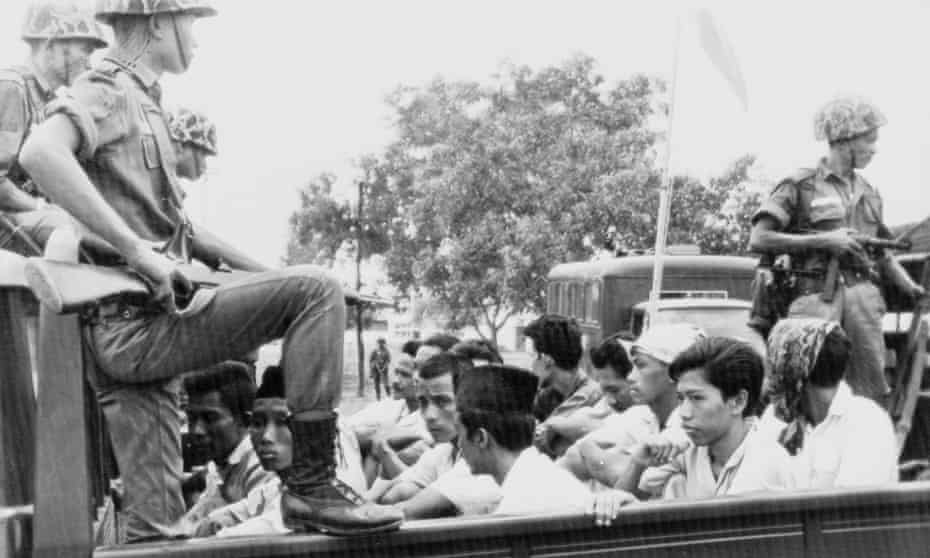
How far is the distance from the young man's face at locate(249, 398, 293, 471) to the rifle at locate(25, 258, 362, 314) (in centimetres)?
111

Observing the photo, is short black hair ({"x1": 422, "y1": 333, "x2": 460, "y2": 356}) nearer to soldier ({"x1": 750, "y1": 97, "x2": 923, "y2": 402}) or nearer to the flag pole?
soldier ({"x1": 750, "y1": 97, "x2": 923, "y2": 402})

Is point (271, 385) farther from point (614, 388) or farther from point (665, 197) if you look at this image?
point (665, 197)

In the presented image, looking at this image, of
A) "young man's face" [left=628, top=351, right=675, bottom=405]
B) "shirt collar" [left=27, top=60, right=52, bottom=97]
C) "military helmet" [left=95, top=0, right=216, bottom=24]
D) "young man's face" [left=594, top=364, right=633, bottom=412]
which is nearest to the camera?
"military helmet" [left=95, top=0, right=216, bottom=24]

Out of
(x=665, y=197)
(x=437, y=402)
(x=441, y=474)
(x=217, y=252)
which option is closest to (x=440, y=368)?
(x=437, y=402)

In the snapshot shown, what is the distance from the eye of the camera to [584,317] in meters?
14.5

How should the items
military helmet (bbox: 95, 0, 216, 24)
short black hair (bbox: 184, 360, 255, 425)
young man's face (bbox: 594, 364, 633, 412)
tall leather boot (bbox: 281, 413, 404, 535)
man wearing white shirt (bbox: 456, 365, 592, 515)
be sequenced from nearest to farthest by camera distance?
1. tall leather boot (bbox: 281, 413, 404, 535)
2. military helmet (bbox: 95, 0, 216, 24)
3. man wearing white shirt (bbox: 456, 365, 592, 515)
4. short black hair (bbox: 184, 360, 255, 425)
5. young man's face (bbox: 594, 364, 633, 412)

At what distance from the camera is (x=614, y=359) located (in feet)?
16.1

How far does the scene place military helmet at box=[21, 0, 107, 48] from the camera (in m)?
3.74

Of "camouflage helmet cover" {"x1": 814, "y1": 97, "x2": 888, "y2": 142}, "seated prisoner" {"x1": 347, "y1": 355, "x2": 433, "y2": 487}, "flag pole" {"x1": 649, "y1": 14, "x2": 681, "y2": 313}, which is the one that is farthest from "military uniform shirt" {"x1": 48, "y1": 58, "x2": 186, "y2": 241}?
"flag pole" {"x1": 649, "y1": 14, "x2": 681, "y2": 313}

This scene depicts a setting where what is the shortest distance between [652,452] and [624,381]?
167 cm

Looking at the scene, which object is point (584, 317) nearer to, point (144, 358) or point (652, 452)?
point (652, 452)

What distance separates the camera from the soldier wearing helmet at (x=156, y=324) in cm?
233

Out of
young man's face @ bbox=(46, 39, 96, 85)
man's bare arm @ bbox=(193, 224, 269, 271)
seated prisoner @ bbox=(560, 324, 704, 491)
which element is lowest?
seated prisoner @ bbox=(560, 324, 704, 491)

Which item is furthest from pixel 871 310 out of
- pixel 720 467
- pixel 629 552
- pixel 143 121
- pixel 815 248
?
pixel 143 121
